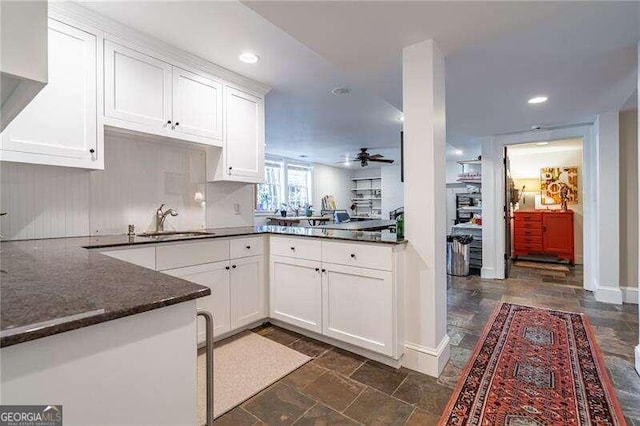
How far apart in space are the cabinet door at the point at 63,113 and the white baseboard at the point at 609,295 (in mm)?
5325

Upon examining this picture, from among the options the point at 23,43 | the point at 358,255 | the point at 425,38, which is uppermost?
the point at 425,38

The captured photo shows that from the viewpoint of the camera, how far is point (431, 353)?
204 cm

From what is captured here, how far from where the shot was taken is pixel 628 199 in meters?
3.67

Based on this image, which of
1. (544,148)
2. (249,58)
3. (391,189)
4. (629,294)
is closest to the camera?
(249,58)

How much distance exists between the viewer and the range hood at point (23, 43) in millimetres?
612

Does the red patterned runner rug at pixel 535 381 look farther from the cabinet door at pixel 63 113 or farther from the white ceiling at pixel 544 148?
the white ceiling at pixel 544 148

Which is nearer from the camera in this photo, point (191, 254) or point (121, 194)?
point (191, 254)

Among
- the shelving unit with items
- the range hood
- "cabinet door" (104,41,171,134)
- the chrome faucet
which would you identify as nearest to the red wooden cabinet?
the shelving unit with items

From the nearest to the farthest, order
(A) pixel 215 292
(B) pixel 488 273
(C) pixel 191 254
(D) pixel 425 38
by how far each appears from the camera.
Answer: (D) pixel 425 38, (C) pixel 191 254, (A) pixel 215 292, (B) pixel 488 273

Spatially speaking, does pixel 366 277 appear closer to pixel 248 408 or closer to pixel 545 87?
pixel 248 408

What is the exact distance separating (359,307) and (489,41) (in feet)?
6.68

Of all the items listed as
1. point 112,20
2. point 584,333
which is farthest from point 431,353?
point 112,20

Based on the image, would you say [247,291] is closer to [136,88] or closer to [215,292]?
[215,292]

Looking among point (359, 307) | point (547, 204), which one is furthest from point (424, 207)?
point (547, 204)
